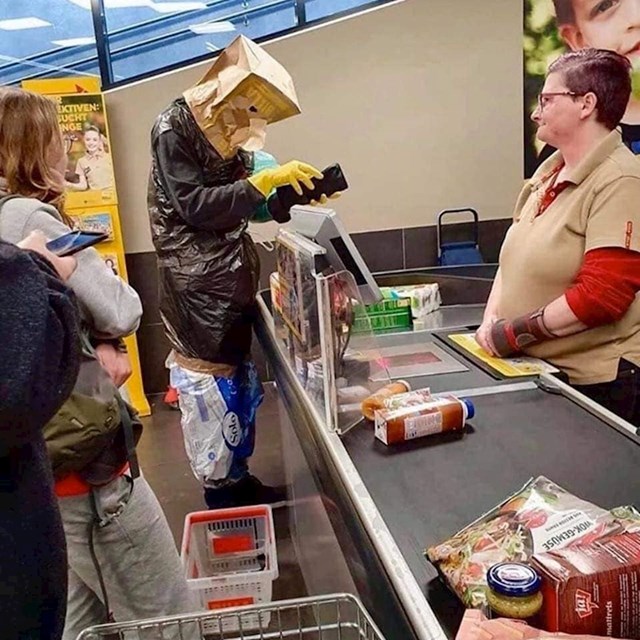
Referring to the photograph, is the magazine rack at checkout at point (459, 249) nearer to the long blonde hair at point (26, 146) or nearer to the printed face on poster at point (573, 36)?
the printed face on poster at point (573, 36)

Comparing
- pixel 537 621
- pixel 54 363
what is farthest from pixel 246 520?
pixel 537 621

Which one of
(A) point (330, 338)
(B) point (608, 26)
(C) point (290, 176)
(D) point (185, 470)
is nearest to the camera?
(A) point (330, 338)

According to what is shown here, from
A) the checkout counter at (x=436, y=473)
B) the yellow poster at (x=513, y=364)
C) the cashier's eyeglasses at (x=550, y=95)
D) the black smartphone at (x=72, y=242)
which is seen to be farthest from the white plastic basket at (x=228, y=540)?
the cashier's eyeglasses at (x=550, y=95)

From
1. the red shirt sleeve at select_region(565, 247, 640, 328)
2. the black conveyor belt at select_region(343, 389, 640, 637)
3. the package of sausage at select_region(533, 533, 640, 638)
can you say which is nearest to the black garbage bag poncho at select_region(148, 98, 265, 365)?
the red shirt sleeve at select_region(565, 247, 640, 328)

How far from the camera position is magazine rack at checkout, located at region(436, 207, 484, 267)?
14.8 ft

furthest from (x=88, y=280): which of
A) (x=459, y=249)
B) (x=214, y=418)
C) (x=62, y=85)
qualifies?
(x=459, y=249)

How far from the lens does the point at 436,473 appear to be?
123 cm

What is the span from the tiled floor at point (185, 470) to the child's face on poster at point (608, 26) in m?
2.68

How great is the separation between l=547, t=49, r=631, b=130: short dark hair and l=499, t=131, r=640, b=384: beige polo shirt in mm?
65

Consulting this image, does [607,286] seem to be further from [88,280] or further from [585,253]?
[88,280]

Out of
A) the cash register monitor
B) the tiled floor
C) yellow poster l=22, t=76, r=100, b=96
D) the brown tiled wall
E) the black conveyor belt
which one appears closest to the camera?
the black conveyor belt

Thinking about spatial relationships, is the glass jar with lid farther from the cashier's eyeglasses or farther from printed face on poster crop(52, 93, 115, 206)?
printed face on poster crop(52, 93, 115, 206)

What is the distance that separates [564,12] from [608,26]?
0.32m

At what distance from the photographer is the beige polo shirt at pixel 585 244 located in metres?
1.71
